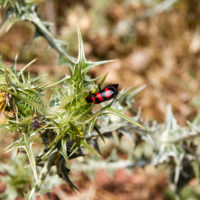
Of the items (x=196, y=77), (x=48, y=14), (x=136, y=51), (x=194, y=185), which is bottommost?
(x=194, y=185)

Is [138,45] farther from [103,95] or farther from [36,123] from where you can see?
[36,123]

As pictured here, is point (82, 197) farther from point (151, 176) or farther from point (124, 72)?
point (124, 72)

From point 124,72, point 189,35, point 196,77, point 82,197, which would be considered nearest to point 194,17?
point 189,35

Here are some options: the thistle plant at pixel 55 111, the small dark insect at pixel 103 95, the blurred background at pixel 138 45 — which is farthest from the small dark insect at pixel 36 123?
the blurred background at pixel 138 45

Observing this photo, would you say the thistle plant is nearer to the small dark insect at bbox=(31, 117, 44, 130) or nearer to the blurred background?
the small dark insect at bbox=(31, 117, 44, 130)

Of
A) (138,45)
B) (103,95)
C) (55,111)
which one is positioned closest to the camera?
(103,95)

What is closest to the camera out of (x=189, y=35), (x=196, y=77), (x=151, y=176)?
(x=151, y=176)

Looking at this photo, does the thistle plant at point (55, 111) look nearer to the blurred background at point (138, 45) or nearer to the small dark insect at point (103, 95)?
the small dark insect at point (103, 95)

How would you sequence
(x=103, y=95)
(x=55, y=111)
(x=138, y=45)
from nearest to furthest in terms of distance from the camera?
(x=103, y=95) → (x=55, y=111) → (x=138, y=45)

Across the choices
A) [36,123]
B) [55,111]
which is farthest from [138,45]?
[36,123]
